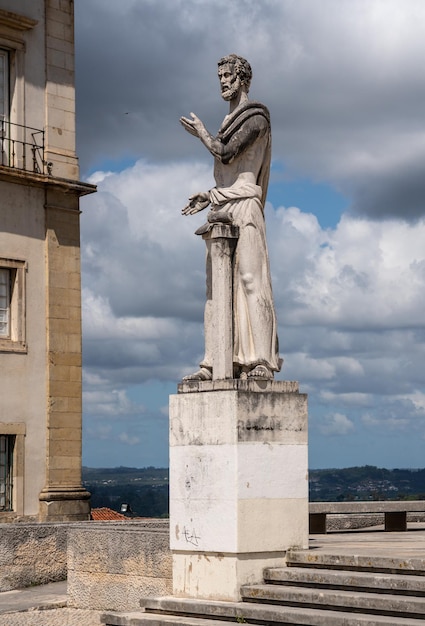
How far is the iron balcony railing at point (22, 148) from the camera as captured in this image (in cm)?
2622

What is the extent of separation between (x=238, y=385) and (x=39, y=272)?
15637 millimetres

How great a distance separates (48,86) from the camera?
2722cm

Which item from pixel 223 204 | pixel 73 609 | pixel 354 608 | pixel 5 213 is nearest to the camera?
pixel 354 608

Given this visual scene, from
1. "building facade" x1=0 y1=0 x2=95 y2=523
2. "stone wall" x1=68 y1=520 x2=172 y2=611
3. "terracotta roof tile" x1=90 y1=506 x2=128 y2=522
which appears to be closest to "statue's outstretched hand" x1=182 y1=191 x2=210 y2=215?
"stone wall" x1=68 y1=520 x2=172 y2=611

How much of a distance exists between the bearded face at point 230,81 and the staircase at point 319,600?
4.53 metres

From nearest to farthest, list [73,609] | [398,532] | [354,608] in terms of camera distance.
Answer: [354,608]
[73,609]
[398,532]

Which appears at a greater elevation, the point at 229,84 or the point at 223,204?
the point at 229,84

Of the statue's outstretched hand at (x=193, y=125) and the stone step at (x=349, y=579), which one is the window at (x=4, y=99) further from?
the stone step at (x=349, y=579)

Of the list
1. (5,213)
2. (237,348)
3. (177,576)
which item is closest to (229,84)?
(237,348)

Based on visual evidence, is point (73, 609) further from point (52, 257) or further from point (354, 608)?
point (52, 257)

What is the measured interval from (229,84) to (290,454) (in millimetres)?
3705

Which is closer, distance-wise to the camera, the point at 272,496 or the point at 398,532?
the point at 272,496

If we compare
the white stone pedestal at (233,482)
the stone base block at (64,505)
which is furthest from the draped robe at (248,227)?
the stone base block at (64,505)

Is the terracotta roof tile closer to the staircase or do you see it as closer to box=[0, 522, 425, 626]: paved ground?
box=[0, 522, 425, 626]: paved ground
